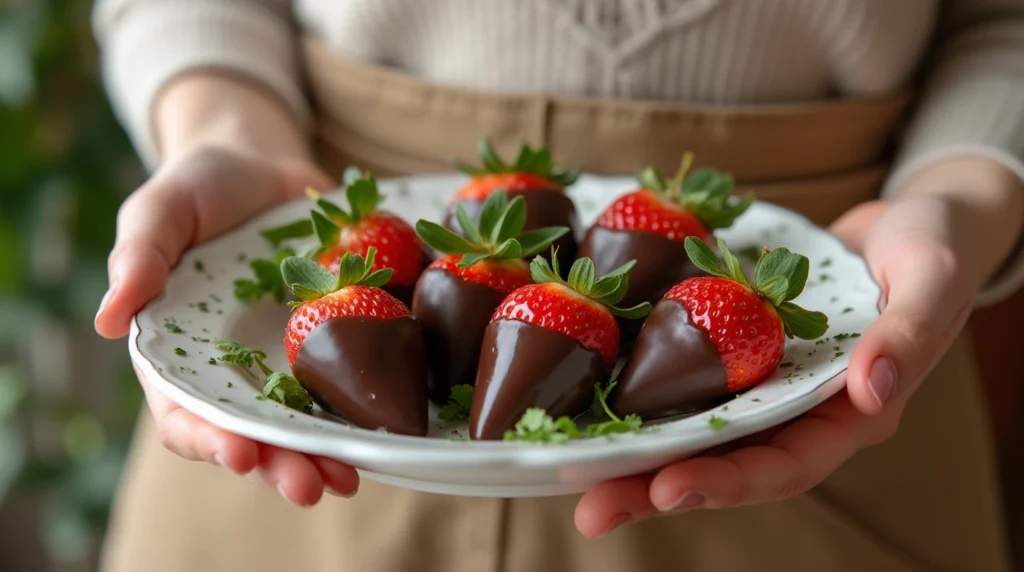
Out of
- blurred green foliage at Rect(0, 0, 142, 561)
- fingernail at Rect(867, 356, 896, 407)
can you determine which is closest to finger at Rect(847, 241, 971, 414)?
fingernail at Rect(867, 356, 896, 407)

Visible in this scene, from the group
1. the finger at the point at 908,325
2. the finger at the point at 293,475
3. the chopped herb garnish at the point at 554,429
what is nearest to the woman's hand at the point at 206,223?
the finger at the point at 293,475

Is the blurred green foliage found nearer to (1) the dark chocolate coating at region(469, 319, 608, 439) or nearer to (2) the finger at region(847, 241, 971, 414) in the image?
(1) the dark chocolate coating at region(469, 319, 608, 439)

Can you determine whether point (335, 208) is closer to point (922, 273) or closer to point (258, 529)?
point (258, 529)

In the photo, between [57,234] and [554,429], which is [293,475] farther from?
[57,234]

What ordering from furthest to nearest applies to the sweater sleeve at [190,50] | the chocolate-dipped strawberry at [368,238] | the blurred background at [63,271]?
the blurred background at [63,271]
the sweater sleeve at [190,50]
the chocolate-dipped strawberry at [368,238]

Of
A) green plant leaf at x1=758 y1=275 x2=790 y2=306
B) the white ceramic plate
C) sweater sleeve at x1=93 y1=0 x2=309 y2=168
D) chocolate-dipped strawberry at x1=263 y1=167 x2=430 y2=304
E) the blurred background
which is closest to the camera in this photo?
the white ceramic plate

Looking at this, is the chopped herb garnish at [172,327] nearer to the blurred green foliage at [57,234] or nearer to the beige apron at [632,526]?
the beige apron at [632,526]

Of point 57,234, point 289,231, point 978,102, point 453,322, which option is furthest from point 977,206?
point 57,234
